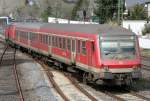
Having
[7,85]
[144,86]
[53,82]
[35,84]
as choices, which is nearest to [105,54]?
[144,86]

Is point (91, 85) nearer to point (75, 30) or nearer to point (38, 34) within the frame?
point (75, 30)

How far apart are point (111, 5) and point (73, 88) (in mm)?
59726

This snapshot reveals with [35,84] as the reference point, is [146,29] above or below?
above

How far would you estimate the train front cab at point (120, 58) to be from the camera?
705 inches

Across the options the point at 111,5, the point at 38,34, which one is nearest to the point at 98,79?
the point at 38,34

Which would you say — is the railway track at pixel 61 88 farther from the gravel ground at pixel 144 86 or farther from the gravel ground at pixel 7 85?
the gravel ground at pixel 144 86

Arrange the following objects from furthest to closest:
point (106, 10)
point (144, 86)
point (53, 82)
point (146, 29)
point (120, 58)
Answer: point (106, 10) < point (146, 29) < point (53, 82) < point (144, 86) < point (120, 58)

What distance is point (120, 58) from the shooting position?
18.1 meters

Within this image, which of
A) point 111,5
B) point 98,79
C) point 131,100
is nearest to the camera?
point 131,100

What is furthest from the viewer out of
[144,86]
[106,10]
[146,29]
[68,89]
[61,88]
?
[106,10]

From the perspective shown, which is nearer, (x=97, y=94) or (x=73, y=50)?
(x=97, y=94)

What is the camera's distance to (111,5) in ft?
257

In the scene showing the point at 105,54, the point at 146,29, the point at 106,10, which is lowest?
the point at 146,29

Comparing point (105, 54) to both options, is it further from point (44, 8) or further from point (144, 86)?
point (44, 8)
